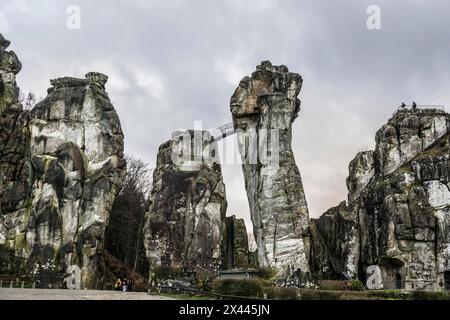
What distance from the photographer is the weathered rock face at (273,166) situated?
37781 mm

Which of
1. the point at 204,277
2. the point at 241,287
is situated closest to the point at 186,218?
the point at 204,277

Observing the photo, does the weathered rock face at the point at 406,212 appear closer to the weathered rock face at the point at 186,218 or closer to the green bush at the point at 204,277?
the weathered rock face at the point at 186,218

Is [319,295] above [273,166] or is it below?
below

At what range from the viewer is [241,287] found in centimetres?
2223

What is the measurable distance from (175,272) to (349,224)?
15.5m

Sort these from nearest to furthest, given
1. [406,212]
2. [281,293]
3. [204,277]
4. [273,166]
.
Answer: [281,293], [204,277], [406,212], [273,166]

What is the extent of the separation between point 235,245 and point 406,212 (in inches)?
547

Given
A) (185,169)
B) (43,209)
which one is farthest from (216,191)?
(43,209)

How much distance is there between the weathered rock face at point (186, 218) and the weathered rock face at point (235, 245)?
2.03 metres

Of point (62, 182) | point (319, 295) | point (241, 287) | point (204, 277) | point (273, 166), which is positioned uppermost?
point (273, 166)

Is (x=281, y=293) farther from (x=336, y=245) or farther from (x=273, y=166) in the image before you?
(x=336, y=245)

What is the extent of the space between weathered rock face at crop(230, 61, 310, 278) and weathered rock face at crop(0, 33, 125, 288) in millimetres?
10421

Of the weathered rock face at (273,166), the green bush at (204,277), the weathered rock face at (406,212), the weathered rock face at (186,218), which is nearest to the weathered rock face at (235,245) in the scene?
the weathered rock face at (186,218)

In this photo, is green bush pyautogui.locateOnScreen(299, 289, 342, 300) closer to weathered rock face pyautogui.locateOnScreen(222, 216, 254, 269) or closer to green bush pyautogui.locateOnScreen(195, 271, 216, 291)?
green bush pyautogui.locateOnScreen(195, 271, 216, 291)
